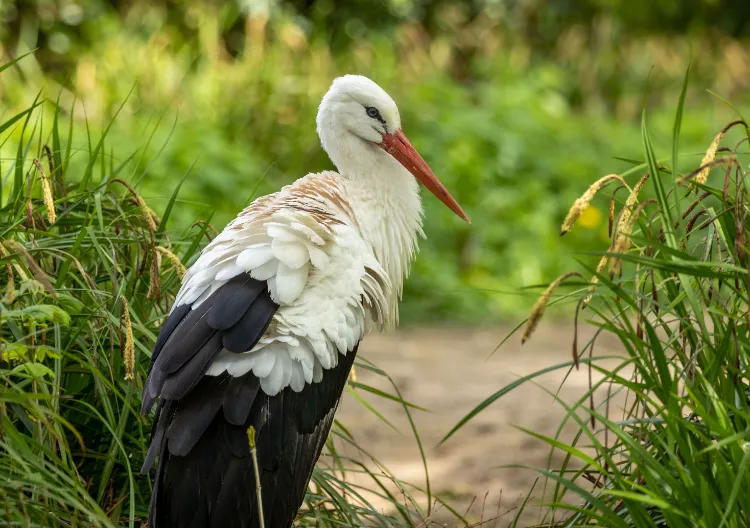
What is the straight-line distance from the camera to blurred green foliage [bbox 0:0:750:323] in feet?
24.1

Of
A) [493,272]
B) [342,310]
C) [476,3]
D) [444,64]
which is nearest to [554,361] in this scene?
[493,272]

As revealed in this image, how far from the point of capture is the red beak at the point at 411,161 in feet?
10.9

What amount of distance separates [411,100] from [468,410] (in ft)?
12.5

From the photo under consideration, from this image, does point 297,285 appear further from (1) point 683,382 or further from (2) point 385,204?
(1) point 683,382

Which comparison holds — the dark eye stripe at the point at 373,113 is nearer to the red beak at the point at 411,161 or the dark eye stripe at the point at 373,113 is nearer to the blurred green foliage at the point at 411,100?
the red beak at the point at 411,161

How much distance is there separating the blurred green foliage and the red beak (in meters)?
2.10

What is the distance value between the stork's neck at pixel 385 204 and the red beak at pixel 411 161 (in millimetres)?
20

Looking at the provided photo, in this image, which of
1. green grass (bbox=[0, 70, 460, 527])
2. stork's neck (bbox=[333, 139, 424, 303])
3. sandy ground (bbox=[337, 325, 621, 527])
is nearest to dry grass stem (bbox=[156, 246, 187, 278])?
green grass (bbox=[0, 70, 460, 527])

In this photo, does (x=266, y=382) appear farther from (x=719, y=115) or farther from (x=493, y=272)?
(x=719, y=115)

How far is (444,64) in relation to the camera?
405 inches

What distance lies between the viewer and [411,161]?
11.0 feet

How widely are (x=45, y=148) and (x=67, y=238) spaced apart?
0.80 ft

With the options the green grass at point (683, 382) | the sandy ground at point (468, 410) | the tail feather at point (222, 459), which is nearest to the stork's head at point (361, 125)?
the sandy ground at point (468, 410)

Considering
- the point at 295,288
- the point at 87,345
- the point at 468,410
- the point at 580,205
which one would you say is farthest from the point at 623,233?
the point at 468,410
